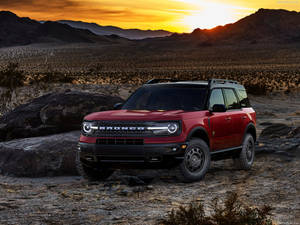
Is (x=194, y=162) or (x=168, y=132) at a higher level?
(x=168, y=132)

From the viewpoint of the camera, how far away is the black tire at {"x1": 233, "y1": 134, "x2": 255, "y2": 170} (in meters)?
10.1

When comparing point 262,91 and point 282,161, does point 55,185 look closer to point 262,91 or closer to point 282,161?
point 282,161

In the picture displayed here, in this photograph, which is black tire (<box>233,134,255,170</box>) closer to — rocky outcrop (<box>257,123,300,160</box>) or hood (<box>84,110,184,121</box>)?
rocky outcrop (<box>257,123,300,160</box>)

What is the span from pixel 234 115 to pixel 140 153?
266cm

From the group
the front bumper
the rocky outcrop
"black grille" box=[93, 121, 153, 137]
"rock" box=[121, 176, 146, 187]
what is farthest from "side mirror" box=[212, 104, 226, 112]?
the rocky outcrop

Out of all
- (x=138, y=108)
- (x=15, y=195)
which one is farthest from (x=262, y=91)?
(x=15, y=195)

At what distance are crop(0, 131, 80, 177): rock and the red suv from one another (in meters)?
1.12

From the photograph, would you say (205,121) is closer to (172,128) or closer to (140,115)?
(172,128)

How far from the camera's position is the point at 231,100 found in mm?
10133

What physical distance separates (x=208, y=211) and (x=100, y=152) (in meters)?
2.27

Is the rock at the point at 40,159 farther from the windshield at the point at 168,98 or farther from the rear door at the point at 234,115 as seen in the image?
the rear door at the point at 234,115

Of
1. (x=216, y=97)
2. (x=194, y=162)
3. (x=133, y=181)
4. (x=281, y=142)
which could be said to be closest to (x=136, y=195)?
(x=133, y=181)

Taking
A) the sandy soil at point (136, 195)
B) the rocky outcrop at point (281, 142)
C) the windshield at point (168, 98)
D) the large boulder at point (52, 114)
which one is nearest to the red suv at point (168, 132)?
the windshield at point (168, 98)

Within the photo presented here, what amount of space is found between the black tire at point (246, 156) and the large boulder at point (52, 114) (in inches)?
142
